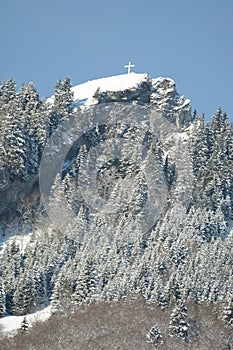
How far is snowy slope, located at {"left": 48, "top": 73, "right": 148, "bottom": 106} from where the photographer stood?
390ft

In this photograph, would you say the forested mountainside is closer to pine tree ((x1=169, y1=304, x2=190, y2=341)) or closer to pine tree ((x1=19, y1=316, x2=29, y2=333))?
pine tree ((x1=169, y1=304, x2=190, y2=341))

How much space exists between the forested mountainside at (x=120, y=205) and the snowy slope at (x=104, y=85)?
1.41 ft

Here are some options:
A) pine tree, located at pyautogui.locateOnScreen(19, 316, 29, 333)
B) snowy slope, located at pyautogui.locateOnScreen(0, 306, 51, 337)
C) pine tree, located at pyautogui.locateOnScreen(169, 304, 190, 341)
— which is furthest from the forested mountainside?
pine tree, located at pyautogui.locateOnScreen(19, 316, 29, 333)

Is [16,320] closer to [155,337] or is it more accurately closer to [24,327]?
[24,327]

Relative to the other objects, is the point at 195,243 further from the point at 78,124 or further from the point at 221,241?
the point at 78,124

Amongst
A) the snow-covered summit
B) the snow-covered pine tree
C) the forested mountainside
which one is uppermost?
the snow-covered summit

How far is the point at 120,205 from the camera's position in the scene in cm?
9656

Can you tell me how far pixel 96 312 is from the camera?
74.1 metres

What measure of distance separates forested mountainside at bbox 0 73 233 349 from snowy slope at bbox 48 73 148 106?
43 centimetres

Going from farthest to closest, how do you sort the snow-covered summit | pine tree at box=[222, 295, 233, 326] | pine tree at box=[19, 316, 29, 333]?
the snow-covered summit
pine tree at box=[222, 295, 233, 326]
pine tree at box=[19, 316, 29, 333]

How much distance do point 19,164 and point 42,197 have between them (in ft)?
20.7

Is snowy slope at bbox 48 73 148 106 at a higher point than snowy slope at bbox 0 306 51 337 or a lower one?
higher

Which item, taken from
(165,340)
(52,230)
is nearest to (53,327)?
(165,340)

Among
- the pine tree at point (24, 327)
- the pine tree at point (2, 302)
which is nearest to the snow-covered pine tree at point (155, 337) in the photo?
the pine tree at point (24, 327)
